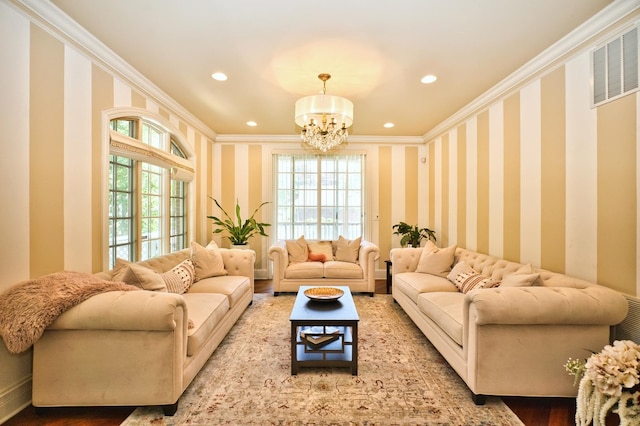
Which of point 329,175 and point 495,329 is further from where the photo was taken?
point 329,175

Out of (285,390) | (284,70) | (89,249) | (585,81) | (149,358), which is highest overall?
(284,70)

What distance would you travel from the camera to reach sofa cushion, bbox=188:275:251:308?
2.98m

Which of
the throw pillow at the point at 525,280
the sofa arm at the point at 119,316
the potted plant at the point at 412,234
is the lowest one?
the sofa arm at the point at 119,316

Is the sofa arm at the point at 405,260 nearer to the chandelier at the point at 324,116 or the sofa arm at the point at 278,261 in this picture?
the sofa arm at the point at 278,261

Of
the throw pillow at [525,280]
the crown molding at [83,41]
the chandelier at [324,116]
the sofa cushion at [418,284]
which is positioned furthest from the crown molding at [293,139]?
the throw pillow at [525,280]

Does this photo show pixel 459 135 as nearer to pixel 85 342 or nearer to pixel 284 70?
pixel 284 70

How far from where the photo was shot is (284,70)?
9.35ft

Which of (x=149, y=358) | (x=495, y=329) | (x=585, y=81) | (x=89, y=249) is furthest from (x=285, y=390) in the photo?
(x=585, y=81)

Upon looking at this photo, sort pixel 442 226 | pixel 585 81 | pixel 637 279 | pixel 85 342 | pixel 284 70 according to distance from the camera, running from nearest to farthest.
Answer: pixel 85 342 < pixel 637 279 < pixel 585 81 < pixel 284 70 < pixel 442 226

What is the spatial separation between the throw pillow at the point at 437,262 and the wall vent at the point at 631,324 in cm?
165

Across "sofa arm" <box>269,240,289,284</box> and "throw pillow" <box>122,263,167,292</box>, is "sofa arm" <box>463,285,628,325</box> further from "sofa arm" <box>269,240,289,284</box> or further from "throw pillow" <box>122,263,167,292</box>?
"sofa arm" <box>269,240,289,284</box>

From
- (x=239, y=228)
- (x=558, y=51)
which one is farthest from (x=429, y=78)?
(x=239, y=228)

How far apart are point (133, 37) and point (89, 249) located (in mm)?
1772

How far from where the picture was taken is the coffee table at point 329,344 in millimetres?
2225
